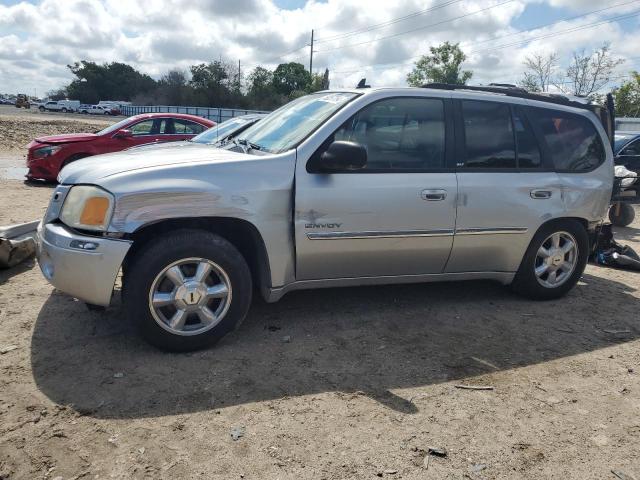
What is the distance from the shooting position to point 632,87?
137 feet

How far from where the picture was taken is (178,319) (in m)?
3.52

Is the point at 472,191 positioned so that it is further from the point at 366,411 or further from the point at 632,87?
the point at 632,87

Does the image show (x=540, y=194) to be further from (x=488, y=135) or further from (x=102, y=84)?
(x=102, y=84)

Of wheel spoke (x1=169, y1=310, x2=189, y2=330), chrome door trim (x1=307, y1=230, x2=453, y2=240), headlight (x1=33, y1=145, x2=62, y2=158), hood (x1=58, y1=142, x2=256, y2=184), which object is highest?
hood (x1=58, y1=142, x2=256, y2=184)

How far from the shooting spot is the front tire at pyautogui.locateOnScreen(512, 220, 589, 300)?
4715 mm

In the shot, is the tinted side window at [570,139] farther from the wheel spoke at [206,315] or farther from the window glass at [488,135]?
the wheel spoke at [206,315]

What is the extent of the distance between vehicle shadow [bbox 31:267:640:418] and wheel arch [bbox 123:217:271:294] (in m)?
0.50

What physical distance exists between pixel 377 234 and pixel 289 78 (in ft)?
219

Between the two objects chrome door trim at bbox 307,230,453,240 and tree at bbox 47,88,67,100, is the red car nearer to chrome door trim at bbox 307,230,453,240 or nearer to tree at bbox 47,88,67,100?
chrome door trim at bbox 307,230,453,240

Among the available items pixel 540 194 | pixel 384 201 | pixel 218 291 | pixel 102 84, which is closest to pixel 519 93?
pixel 540 194

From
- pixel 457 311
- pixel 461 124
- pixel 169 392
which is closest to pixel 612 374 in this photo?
pixel 457 311

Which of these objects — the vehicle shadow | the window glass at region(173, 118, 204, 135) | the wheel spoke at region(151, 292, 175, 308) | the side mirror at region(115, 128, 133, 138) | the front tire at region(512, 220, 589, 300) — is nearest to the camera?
the vehicle shadow

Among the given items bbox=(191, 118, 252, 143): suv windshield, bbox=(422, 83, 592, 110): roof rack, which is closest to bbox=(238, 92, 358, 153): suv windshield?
bbox=(422, 83, 592, 110): roof rack

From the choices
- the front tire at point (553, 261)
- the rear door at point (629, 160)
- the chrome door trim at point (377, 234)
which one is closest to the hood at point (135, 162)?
the chrome door trim at point (377, 234)
